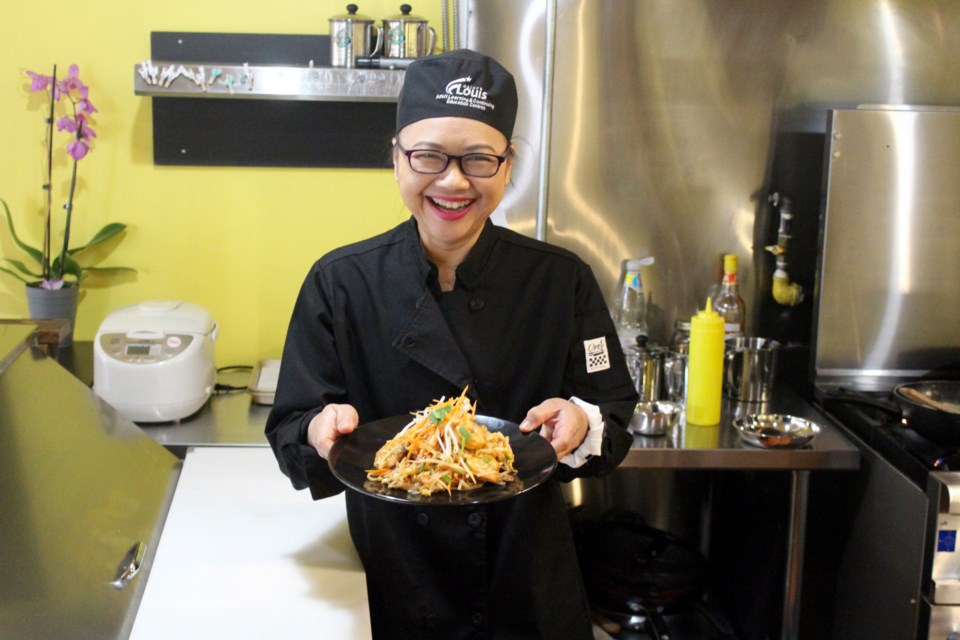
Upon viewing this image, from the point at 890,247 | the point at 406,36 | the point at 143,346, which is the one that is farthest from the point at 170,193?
the point at 890,247

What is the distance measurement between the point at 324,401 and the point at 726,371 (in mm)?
1440

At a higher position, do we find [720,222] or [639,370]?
[720,222]

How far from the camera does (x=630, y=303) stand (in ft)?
9.70

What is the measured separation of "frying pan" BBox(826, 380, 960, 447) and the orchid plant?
7.01ft

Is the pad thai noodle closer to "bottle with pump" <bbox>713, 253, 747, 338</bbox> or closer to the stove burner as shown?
the stove burner

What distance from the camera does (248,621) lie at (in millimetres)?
1680

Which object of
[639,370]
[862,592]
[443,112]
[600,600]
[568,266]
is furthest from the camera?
[600,600]

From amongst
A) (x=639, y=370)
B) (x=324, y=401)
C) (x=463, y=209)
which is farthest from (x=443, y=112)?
(x=639, y=370)

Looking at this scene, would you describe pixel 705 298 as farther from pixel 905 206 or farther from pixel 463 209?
pixel 463 209

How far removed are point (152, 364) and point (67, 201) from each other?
2.53ft

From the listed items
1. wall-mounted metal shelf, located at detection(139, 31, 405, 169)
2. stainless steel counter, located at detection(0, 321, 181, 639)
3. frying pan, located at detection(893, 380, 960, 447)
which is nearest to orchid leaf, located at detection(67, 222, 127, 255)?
wall-mounted metal shelf, located at detection(139, 31, 405, 169)

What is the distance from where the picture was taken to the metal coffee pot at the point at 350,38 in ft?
9.14

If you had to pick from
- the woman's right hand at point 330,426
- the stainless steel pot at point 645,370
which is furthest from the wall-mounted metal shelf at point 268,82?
the woman's right hand at point 330,426

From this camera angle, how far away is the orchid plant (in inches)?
111
